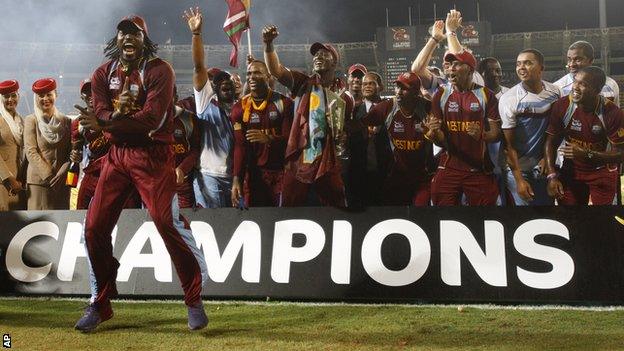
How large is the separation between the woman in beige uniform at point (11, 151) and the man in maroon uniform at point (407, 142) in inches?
165

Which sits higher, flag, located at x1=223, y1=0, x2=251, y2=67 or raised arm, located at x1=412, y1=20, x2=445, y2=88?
flag, located at x1=223, y1=0, x2=251, y2=67

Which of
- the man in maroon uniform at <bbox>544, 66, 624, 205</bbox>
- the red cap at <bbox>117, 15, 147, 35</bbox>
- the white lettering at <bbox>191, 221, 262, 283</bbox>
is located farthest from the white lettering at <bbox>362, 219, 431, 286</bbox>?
the red cap at <bbox>117, 15, 147, 35</bbox>

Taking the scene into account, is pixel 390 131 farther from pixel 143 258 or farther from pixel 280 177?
pixel 143 258

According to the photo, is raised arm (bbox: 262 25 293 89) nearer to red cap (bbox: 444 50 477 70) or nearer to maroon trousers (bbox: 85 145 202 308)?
red cap (bbox: 444 50 477 70)

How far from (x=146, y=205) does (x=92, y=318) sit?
81cm

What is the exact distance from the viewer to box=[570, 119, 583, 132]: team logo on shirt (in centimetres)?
569

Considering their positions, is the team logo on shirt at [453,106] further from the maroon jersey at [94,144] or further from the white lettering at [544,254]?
the maroon jersey at [94,144]

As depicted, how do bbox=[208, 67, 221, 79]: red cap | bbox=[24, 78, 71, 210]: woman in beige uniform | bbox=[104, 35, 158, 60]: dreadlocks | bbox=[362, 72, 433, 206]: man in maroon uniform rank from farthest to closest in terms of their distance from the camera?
bbox=[24, 78, 71, 210]: woman in beige uniform, bbox=[208, 67, 221, 79]: red cap, bbox=[362, 72, 433, 206]: man in maroon uniform, bbox=[104, 35, 158, 60]: dreadlocks


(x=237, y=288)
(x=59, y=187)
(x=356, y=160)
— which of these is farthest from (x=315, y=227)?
(x=59, y=187)

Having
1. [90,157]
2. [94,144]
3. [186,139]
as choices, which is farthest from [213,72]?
[90,157]

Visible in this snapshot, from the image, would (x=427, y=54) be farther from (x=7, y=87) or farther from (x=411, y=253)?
(x=7, y=87)

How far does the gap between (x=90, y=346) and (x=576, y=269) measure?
3.47 metres

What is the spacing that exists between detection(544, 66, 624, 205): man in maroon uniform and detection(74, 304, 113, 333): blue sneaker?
4.02 metres

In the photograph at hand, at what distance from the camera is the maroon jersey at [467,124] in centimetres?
593
